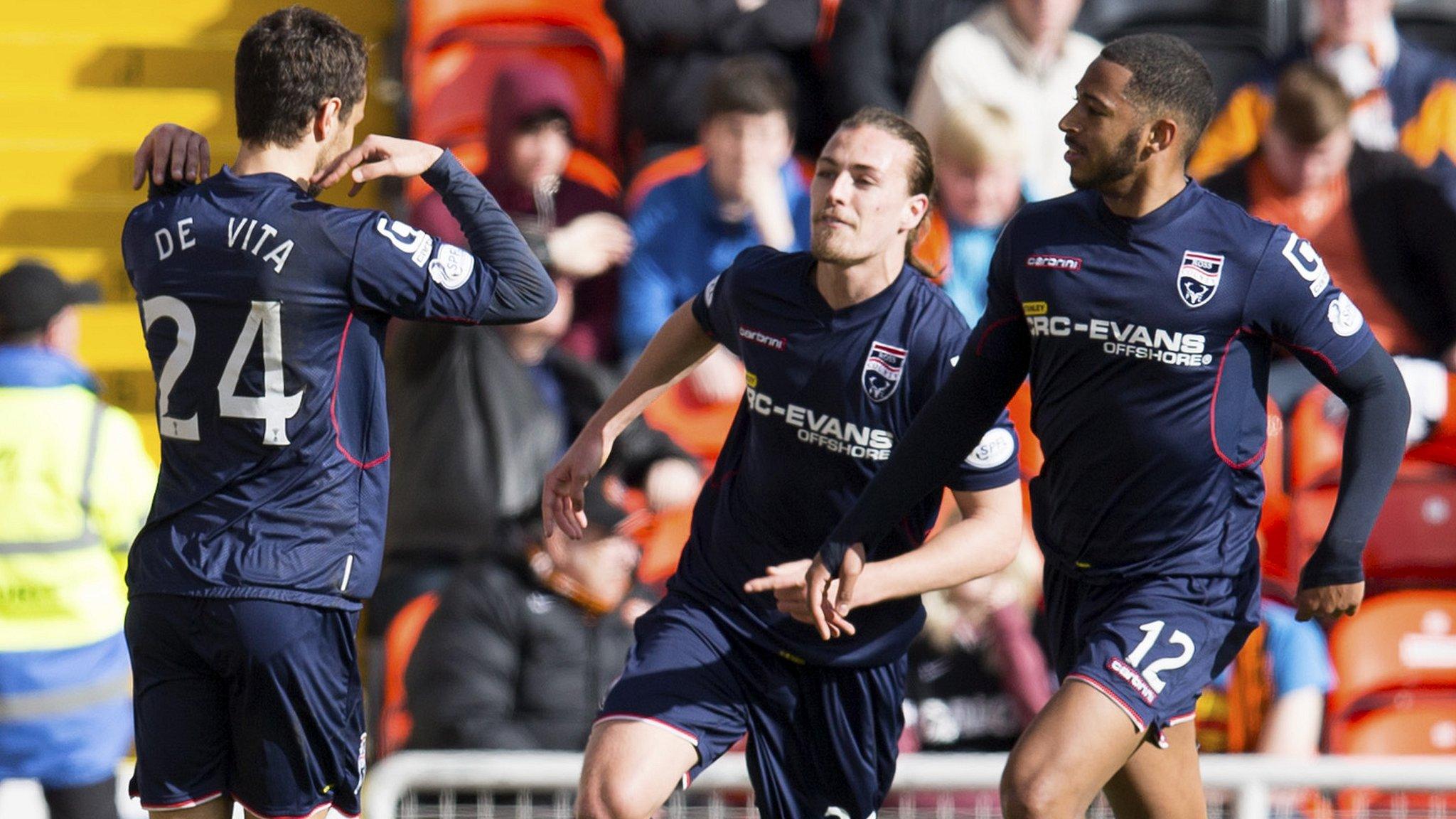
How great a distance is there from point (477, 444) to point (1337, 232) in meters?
3.50

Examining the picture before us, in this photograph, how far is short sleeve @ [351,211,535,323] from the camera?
11.6 ft

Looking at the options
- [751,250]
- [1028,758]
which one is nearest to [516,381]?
[751,250]

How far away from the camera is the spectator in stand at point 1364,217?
721 centimetres

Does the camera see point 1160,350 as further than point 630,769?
No

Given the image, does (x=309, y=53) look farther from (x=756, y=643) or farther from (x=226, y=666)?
(x=756, y=643)

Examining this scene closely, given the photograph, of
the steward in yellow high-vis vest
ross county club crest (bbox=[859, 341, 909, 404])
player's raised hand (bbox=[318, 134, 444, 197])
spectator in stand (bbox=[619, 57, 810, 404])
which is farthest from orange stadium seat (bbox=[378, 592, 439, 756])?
player's raised hand (bbox=[318, 134, 444, 197])

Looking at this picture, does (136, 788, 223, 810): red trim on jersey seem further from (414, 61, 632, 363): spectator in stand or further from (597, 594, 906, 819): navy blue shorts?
(414, 61, 632, 363): spectator in stand

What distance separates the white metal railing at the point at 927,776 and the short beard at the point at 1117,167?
1946mm

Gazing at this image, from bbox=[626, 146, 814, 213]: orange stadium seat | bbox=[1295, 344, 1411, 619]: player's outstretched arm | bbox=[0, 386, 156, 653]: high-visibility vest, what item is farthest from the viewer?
bbox=[626, 146, 814, 213]: orange stadium seat

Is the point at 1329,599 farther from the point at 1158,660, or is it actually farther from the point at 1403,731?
the point at 1403,731

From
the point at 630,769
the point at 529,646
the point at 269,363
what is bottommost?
the point at 529,646

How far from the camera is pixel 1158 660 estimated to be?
380cm

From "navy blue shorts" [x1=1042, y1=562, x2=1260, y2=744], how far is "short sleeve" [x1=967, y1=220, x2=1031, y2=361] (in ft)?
1.75

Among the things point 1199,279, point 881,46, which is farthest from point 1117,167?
point 881,46
